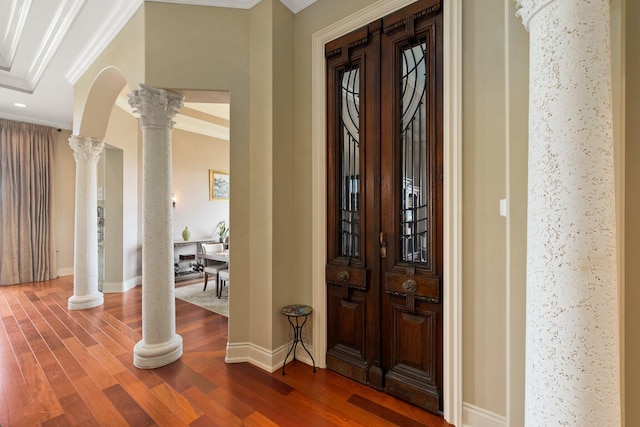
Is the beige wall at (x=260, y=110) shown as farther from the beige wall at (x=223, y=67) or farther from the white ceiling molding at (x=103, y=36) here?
the white ceiling molding at (x=103, y=36)

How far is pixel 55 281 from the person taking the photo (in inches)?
218

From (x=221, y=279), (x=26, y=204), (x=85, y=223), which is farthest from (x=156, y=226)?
(x=26, y=204)

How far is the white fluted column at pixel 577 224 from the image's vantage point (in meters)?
0.89

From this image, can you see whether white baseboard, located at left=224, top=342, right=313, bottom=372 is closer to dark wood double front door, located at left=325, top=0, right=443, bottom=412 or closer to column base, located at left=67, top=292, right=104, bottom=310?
dark wood double front door, located at left=325, top=0, right=443, bottom=412

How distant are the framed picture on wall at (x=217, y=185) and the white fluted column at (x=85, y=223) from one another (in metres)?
2.47

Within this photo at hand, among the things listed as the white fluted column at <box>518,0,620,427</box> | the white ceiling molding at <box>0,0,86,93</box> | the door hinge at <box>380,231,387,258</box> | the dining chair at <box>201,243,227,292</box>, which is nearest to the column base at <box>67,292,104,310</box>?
the dining chair at <box>201,243,227,292</box>

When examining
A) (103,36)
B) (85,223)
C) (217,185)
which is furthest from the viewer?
(217,185)

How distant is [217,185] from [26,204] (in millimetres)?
3464

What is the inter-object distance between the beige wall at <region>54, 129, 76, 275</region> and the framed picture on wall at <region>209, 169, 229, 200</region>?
8.99ft

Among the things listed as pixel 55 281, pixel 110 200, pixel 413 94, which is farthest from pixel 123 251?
pixel 413 94

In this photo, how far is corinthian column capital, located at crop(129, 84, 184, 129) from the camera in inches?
96.3

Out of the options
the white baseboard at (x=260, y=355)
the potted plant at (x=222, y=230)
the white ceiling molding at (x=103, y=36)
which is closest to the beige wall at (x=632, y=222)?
the white baseboard at (x=260, y=355)

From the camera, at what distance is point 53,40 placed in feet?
10.5

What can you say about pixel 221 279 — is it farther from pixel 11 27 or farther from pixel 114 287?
pixel 11 27
